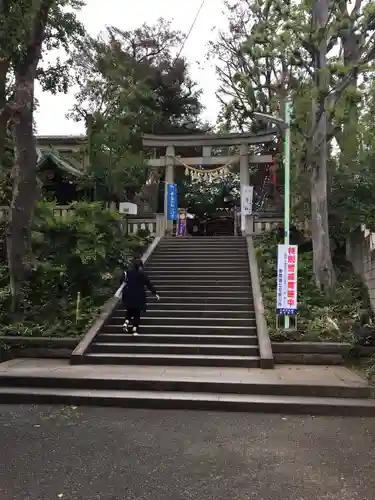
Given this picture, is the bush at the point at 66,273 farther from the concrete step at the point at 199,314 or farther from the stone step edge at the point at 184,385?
the stone step edge at the point at 184,385

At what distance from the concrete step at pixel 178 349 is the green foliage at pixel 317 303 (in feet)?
2.44

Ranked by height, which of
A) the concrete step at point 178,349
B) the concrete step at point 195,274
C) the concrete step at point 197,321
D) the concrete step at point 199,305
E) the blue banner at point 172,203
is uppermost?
the blue banner at point 172,203

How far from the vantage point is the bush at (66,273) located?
912cm

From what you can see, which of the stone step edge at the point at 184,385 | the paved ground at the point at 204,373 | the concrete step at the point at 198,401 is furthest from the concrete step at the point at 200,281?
the concrete step at the point at 198,401

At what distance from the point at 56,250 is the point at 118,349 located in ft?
12.6

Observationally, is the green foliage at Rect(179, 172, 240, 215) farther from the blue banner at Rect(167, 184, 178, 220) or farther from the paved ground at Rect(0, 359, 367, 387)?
the paved ground at Rect(0, 359, 367, 387)

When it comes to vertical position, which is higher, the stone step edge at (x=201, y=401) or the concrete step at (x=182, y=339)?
the concrete step at (x=182, y=339)

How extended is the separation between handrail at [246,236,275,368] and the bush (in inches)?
133

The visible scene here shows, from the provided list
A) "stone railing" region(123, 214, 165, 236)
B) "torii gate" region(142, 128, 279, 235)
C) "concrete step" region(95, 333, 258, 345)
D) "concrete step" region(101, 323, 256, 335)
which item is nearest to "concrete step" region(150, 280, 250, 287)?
"concrete step" region(101, 323, 256, 335)

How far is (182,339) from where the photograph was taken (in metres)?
8.36

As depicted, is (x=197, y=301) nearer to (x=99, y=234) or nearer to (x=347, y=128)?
(x=99, y=234)

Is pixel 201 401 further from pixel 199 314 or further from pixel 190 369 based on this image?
pixel 199 314

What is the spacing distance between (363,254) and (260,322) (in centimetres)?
354

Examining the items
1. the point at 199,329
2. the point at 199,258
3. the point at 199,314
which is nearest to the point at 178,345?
the point at 199,329
